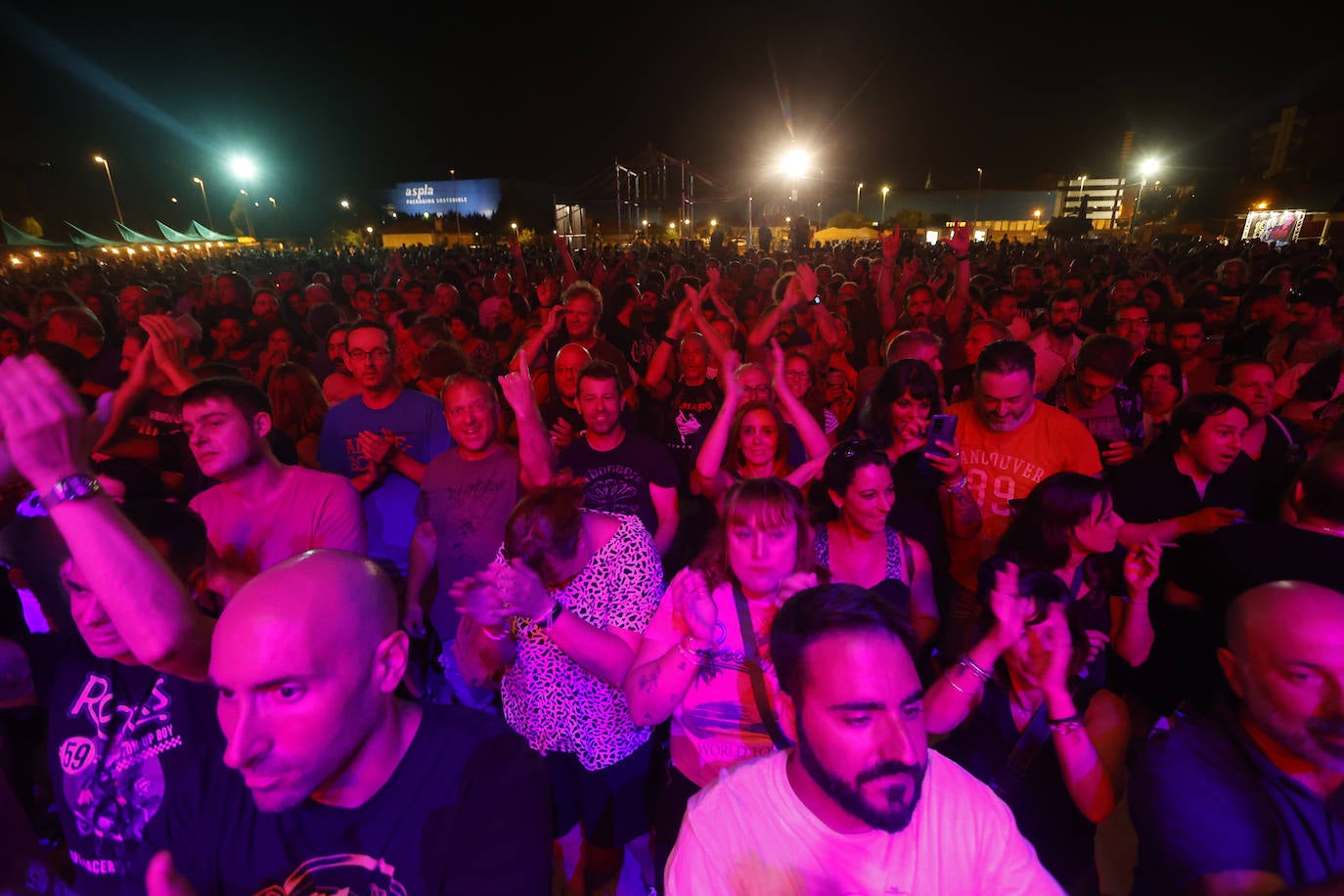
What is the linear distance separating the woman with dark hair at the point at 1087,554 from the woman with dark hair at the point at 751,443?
1.15 m

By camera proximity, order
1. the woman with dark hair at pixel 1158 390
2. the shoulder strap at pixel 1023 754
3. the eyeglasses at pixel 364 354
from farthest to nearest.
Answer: the woman with dark hair at pixel 1158 390 → the eyeglasses at pixel 364 354 → the shoulder strap at pixel 1023 754

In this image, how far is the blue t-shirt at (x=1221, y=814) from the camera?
1.50m

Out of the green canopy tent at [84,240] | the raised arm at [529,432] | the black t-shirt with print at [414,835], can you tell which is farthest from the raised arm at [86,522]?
the green canopy tent at [84,240]

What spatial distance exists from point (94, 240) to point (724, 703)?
4047cm

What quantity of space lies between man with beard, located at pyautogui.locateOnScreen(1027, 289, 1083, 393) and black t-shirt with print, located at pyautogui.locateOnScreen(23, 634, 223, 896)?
5.29 meters

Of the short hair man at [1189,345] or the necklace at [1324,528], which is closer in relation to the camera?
the necklace at [1324,528]

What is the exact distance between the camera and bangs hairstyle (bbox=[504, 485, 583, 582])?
7.47 ft

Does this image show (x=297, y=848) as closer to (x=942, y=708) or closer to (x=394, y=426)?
(x=942, y=708)

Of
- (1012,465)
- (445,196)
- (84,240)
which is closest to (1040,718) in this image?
(1012,465)

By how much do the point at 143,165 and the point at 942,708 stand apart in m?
79.3

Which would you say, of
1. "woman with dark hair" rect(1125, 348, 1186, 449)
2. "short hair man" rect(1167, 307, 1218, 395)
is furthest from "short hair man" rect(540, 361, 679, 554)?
"short hair man" rect(1167, 307, 1218, 395)

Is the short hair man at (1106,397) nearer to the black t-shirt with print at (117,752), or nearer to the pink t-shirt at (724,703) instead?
the pink t-shirt at (724,703)

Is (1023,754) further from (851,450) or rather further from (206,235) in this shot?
(206,235)

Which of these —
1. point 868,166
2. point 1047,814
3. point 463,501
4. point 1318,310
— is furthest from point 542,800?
point 868,166
